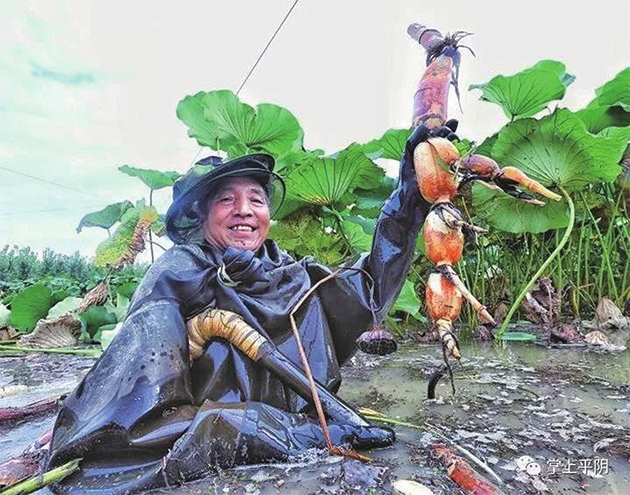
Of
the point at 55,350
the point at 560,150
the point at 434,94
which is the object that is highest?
the point at 560,150

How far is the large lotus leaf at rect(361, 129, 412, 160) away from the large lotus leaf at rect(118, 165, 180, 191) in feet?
3.87

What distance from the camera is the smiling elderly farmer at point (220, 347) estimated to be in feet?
3.42

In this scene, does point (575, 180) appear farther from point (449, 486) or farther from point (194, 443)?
point (194, 443)

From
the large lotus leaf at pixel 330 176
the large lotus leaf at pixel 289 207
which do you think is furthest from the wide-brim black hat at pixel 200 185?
the large lotus leaf at pixel 289 207

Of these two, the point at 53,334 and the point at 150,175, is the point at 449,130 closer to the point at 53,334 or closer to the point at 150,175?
the point at 150,175

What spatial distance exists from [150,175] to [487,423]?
7.83ft

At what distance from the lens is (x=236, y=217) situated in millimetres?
1317

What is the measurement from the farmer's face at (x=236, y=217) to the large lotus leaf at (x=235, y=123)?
150 cm

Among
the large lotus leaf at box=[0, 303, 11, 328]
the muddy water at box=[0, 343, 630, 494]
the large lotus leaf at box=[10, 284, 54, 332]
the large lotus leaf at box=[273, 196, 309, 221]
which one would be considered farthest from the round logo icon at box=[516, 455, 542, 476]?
the large lotus leaf at box=[0, 303, 11, 328]

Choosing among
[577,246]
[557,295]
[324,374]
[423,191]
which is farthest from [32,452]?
[577,246]

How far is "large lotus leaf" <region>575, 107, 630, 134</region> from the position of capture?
108 inches

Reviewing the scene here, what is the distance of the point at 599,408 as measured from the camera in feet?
4.97

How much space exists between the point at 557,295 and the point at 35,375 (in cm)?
277

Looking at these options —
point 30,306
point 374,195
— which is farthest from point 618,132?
point 30,306
